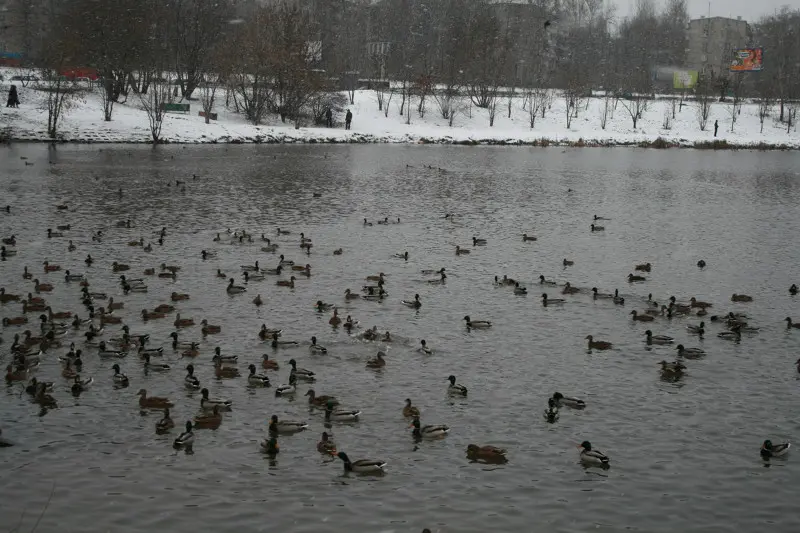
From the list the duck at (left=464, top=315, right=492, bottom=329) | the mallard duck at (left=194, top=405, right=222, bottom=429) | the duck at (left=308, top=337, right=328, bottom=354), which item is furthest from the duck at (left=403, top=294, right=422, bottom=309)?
the mallard duck at (left=194, top=405, right=222, bottom=429)

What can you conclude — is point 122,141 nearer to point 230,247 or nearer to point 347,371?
point 230,247

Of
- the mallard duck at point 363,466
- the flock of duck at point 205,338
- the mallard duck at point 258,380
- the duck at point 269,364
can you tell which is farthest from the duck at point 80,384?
the mallard duck at point 363,466

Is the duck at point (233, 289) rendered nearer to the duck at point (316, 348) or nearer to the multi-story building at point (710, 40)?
the duck at point (316, 348)

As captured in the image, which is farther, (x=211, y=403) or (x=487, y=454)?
(x=211, y=403)

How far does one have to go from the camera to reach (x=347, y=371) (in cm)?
2094

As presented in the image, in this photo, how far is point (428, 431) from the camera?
56.2ft

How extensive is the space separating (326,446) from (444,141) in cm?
8205

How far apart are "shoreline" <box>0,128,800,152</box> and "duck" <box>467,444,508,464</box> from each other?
66.5 metres

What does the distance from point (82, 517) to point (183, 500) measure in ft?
5.16

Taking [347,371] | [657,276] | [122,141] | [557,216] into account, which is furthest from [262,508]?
[122,141]

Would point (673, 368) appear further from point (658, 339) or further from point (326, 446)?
point (326, 446)

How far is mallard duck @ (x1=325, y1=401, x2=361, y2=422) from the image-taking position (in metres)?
17.7

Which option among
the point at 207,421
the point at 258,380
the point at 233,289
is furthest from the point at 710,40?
the point at 207,421

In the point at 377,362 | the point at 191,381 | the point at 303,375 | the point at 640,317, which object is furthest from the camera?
the point at 640,317
